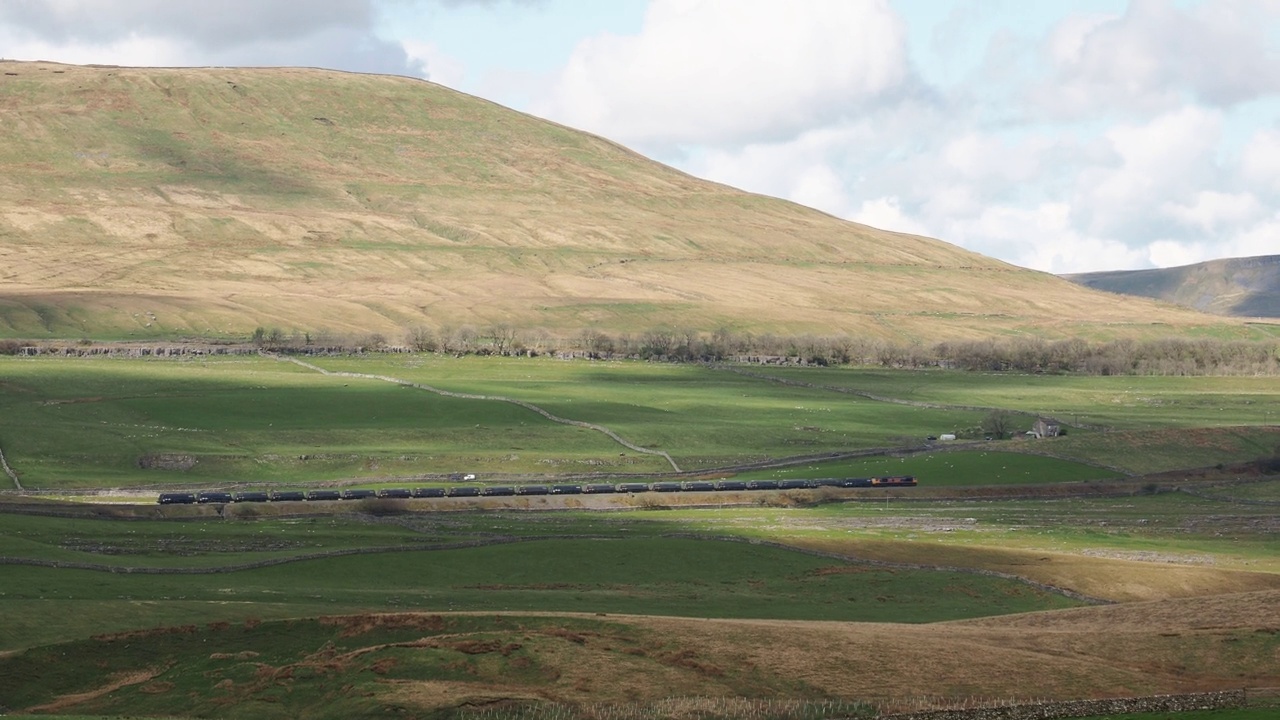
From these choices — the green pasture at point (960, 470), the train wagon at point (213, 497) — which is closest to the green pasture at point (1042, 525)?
the green pasture at point (960, 470)

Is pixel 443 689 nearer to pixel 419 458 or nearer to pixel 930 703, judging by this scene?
pixel 930 703

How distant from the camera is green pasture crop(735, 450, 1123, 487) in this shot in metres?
126

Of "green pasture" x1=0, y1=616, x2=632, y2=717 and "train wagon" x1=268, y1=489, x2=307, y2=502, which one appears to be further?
"train wagon" x1=268, y1=489, x2=307, y2=502

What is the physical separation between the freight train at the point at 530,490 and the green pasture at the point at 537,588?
2582 cm

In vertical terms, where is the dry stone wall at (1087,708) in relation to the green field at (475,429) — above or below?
below

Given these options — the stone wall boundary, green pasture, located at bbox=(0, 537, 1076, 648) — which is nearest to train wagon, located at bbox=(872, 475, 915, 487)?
green pasture, located at bbox=(0, 537, 1076, 648)

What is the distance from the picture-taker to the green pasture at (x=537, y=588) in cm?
5712

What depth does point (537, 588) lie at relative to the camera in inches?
2825

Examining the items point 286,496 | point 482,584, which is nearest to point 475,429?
point 286,496

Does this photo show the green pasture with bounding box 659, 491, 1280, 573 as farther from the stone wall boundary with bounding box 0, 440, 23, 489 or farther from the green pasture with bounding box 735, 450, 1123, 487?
the stone wall boundary with bounding box 0, 440, 23, 489

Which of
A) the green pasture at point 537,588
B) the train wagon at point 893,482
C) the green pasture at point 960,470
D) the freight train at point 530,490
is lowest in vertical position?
the green pasture at point 537,588

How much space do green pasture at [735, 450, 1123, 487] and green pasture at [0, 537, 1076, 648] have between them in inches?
1724

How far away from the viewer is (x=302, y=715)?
42.1 metres

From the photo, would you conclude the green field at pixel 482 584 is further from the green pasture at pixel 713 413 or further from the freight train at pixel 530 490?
the green pasture at pixel 713 413
